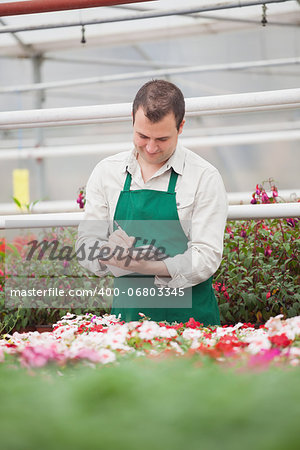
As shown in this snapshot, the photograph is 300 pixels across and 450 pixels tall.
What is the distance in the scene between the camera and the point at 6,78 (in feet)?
23.5

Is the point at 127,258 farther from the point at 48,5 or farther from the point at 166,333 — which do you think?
the point at 48,5

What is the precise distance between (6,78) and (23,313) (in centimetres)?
550

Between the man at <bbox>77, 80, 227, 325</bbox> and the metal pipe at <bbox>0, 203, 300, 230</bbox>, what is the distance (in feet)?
0.18

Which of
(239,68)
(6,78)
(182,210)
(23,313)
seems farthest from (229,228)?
(6,78)

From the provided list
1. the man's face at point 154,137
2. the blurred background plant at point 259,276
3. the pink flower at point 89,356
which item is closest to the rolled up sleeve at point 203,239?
the man's face at point 154,137

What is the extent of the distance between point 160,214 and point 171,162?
0.19 meters

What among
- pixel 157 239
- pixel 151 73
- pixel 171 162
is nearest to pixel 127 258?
pixel 157 239

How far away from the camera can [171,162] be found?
1.84m

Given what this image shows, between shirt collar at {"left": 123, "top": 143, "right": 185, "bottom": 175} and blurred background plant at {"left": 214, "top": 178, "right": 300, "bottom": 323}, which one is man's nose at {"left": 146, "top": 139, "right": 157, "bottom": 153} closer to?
shirt collar at {"left": 123, "top": 143, "right": 185, "bottom": 175}

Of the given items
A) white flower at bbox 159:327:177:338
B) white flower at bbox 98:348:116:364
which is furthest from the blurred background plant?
white flower at bbox 98:348:116:364

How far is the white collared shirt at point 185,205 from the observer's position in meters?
1.72

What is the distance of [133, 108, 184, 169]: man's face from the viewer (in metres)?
1.70

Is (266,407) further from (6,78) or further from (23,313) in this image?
(6,78)

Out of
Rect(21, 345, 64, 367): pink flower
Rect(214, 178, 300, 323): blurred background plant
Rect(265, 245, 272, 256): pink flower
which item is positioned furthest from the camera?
Rect(265, 245, 272, 256): pink flower
